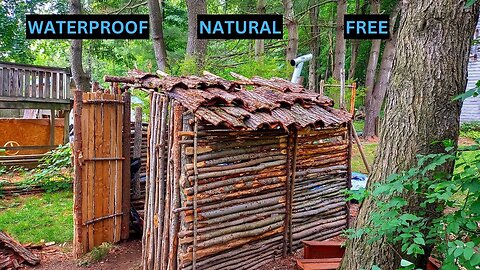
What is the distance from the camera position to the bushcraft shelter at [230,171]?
389cm

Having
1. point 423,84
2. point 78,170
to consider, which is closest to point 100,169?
point 78,170

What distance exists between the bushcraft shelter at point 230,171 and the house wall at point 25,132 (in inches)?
278

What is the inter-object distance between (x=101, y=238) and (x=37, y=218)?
2.01m

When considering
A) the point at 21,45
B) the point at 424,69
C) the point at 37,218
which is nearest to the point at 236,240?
the point at 424,69

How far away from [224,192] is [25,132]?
8526 millimetres

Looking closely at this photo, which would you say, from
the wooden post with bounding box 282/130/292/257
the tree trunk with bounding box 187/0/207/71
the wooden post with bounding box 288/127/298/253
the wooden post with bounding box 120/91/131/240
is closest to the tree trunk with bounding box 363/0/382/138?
the tree trunk with bounding box 187/0/207/71

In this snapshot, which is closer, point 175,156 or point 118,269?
point 175,156

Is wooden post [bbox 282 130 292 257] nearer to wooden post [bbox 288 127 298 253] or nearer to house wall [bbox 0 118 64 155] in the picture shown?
wooden post [bbox 288 127 298 253]

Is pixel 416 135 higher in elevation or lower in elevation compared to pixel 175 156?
higher

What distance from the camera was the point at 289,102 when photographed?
15.8ft

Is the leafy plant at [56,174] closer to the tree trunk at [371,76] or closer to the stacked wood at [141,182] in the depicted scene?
the stacked wood at [141,182]

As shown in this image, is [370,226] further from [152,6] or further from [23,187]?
[152,6]

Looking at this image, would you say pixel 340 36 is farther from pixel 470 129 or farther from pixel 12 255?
pixel 12 255

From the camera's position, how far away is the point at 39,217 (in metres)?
6.64
